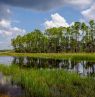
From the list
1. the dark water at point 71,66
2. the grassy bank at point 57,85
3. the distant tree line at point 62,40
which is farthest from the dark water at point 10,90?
the distant tree line at point 62,40

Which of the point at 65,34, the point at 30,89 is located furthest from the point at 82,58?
the point at 65,34

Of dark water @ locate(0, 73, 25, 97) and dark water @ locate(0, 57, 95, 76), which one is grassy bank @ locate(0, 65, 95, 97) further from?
dark water @ locate(0, 57, 95, 76)

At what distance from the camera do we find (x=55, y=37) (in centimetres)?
10119

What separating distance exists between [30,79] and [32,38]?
321 ft

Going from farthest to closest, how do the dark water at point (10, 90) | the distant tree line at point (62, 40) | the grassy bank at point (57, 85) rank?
the distant tree line at point (62, 40), the dark water at point (10, 90), the grassy bank at point (57, 85)

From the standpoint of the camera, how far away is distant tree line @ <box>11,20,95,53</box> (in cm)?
8606

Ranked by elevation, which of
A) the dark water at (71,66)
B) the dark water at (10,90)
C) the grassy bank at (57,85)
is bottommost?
the dark water at (71,66)

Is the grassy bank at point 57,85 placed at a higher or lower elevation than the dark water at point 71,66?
higher

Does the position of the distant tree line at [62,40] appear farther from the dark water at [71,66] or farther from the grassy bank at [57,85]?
the grassy bank at [57,85]

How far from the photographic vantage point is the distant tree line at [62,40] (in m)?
86.1

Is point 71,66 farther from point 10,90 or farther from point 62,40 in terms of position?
point 62,40

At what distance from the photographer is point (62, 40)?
99.9 meters

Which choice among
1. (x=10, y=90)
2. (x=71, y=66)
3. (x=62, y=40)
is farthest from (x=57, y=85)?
(x=62, y=40)

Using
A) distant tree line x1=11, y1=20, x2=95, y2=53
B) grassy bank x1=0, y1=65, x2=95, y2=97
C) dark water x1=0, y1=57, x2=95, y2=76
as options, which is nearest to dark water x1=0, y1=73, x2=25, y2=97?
grassy bank x1=0, y1=65, x2=95, y2=97
